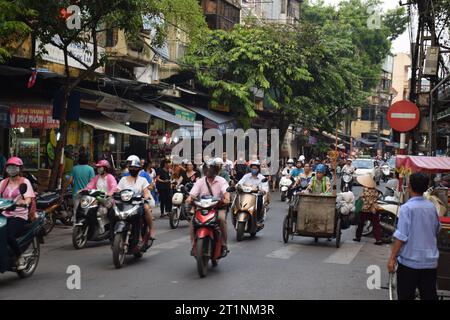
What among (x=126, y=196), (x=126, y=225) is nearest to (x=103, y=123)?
(x=126, y=196)

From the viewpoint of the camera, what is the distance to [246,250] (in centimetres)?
1225

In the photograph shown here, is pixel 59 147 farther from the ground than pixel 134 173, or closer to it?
farther from the ground

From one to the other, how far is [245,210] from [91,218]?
3.27 meters

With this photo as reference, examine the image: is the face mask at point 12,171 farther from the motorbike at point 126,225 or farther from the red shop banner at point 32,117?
the red shop banner at point 32,117

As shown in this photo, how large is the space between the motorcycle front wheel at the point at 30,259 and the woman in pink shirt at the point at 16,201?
15 centimetres

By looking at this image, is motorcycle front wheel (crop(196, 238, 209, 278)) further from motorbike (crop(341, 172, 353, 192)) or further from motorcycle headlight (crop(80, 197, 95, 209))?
motorbike (crop(341, 172, 353, 192))

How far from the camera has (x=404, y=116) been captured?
43.1 ft

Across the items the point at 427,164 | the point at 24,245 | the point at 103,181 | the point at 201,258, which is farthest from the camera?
the point at 103,181

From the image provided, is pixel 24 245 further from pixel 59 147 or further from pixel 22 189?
pixel 59 147

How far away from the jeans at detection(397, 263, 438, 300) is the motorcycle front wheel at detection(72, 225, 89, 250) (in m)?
7.36

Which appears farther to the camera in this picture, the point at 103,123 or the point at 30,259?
the point at 103,123

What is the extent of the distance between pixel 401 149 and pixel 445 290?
28.7 ft

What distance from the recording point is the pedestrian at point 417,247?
5.80 meters

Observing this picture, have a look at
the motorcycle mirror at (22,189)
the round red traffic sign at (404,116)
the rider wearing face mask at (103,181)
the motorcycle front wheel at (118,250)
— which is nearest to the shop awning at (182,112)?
the rider wearing face mask at (103,181)
